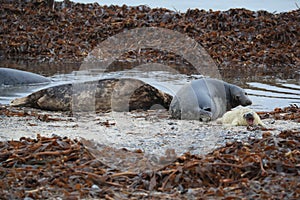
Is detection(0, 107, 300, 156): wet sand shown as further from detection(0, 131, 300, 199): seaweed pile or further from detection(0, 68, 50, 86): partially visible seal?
detection(0, 68, 50, 86): partially visible seal

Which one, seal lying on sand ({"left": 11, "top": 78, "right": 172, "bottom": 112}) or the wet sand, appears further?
seal lying on sand ({"left": 11, "top": 78, "right": 172, "bottom": 112})

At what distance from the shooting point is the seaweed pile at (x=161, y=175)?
2.67m

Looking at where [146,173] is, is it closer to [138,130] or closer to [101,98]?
[138,130]

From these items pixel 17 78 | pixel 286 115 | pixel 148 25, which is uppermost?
pixel 148 25

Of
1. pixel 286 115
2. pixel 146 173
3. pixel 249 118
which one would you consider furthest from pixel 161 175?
pixel 286 115

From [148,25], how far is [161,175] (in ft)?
41.5

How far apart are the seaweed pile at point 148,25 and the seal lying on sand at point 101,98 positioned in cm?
533

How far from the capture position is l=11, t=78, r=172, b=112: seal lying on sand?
Result: 20.5 feet

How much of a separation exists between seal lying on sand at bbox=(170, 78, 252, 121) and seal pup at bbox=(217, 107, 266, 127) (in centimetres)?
47

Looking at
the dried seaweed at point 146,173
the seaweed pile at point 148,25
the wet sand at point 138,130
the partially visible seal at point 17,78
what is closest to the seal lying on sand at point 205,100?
the wet sand at point 138,130

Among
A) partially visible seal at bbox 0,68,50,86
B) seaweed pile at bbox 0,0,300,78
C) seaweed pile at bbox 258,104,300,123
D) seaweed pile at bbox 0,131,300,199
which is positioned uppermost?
seaweed pile at bbox 0,0,300,78

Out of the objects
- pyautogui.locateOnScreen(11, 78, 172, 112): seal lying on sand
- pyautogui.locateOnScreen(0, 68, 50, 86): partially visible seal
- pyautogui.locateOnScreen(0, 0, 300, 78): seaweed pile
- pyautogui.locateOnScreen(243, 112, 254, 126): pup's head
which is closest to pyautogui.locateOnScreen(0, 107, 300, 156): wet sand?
pyautogui.locateOnScreen(243, 112, 254, 126): pup's head

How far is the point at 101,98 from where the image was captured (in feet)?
20.7

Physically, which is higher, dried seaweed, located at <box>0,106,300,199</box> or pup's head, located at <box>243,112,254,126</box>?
pup's head, located at <box>243,112,254,126</box>
